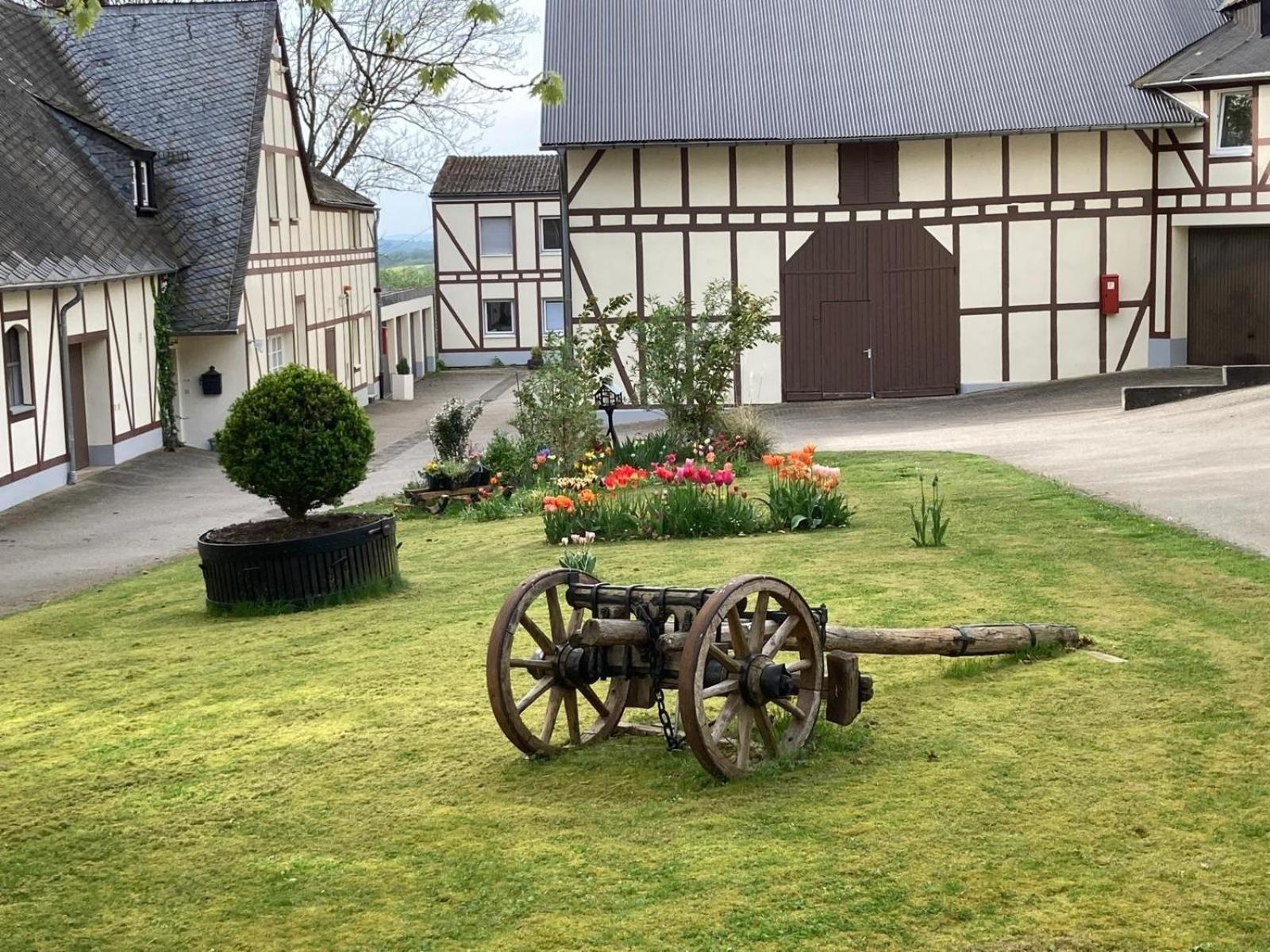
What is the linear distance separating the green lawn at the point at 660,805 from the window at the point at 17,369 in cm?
1244

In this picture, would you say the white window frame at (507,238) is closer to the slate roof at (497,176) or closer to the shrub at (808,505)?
the slate roof at (497,176)

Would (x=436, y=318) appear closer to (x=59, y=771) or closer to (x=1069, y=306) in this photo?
(x=1069, y=306)

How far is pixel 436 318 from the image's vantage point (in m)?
50.5

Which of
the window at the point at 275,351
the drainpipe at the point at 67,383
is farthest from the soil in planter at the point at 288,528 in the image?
the window at the point at 275,351

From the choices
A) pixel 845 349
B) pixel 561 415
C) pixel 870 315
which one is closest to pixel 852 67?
pixel 870 315

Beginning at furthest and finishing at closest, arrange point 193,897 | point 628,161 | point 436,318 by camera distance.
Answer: point 436,318 → point 628,161 → point 193,897

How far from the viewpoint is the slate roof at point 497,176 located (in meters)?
49.4

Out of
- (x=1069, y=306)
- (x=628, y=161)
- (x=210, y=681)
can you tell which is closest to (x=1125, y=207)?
(x=1069, y=306)

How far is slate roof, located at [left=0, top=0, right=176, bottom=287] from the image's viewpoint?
21.5 metres

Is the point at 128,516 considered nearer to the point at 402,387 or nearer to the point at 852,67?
the point at 852,67

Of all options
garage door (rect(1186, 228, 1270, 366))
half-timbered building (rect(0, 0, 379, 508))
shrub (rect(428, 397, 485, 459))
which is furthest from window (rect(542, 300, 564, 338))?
shrub (rect(428, 397, 485, 459))

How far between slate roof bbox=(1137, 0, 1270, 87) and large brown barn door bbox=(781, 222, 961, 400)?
4950 mm

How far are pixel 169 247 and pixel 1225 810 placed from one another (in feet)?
81.1

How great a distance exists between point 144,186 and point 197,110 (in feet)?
9.02
